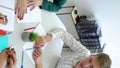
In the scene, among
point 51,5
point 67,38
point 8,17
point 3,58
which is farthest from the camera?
point 67,38

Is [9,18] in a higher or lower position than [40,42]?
higher

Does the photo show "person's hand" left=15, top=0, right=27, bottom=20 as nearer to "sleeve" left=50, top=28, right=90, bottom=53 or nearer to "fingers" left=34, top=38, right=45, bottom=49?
"fingers" left=34, top=38, right=45, bottom=49

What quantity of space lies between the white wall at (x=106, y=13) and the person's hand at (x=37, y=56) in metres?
1.35

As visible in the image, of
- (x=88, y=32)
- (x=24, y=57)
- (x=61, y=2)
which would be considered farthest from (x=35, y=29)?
(x=88, y=32)

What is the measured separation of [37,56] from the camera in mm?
1350

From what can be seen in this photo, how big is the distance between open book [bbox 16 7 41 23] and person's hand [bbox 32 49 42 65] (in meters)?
0.20

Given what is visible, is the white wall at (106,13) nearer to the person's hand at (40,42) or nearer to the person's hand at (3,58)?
the person's hand at (40,42)

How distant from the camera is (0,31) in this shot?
1069mm

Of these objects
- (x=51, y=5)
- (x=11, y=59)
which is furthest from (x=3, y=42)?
(x=51, y=5)

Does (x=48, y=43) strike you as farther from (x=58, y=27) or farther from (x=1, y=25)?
(x=1, y=25)

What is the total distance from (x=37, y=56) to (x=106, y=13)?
4.93 feet

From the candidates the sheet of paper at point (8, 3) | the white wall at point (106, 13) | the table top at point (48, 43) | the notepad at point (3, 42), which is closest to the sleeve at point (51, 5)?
the table top at point (48, 43)

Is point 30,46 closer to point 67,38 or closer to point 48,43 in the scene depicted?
point 48,43

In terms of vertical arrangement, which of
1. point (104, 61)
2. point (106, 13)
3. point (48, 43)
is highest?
point (106, 13)
